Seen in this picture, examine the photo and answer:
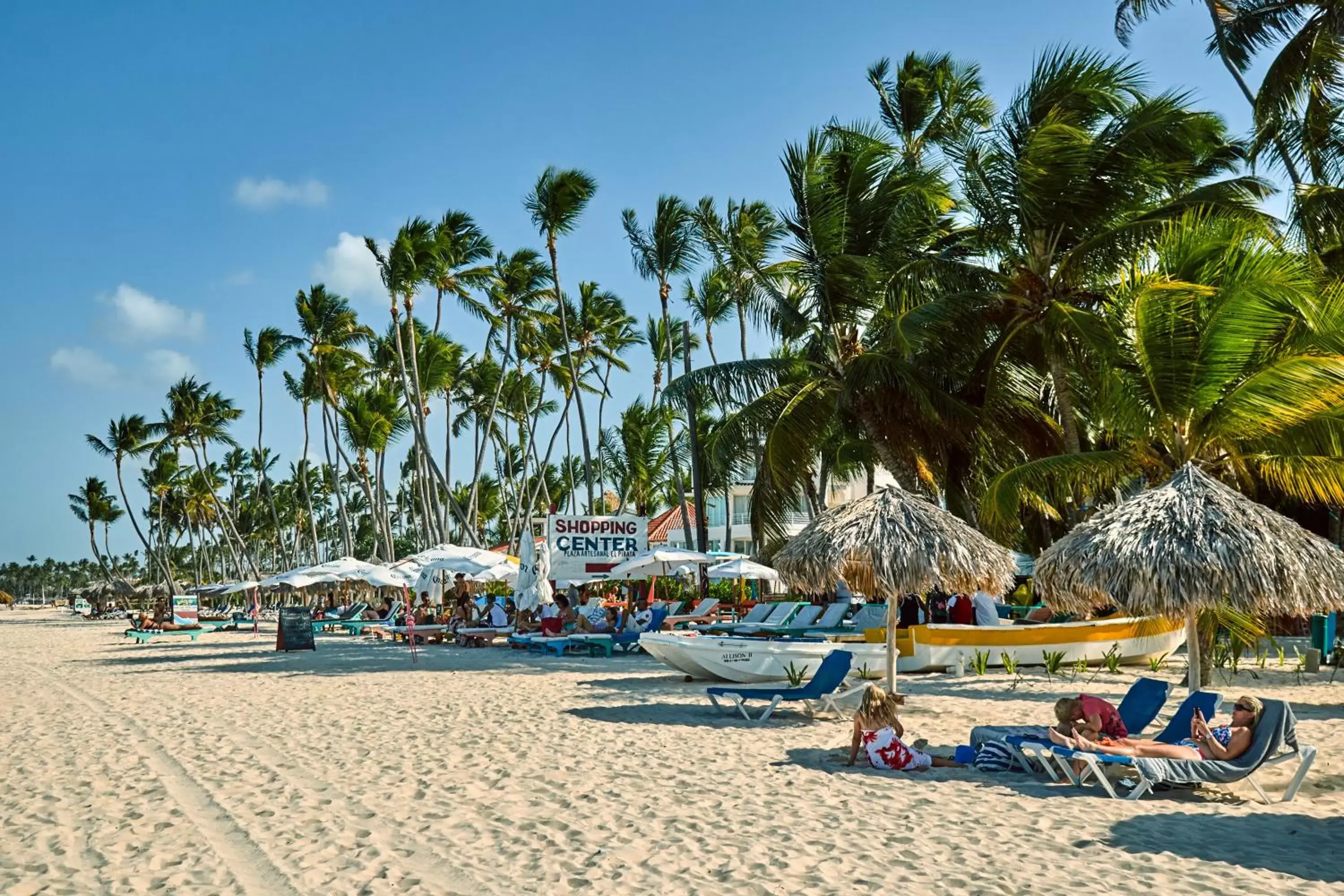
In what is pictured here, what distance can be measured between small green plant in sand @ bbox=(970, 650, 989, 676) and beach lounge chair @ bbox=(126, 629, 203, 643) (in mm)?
21028

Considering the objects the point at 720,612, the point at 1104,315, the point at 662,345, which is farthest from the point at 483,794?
the point at 662,345

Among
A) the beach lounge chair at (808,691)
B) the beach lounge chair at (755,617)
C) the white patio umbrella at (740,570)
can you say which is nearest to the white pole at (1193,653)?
the beach lounge chair at (808,691)

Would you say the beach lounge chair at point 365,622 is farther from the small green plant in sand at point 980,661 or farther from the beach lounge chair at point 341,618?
the small green plant in sand at point 980,661

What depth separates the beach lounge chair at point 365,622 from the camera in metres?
28.0

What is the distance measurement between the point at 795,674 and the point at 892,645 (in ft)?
3.72

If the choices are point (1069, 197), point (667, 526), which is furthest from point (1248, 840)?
point (667, 526)

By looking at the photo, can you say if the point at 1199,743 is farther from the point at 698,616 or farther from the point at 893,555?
the point at 698,616

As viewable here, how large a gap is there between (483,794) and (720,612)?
20276 mm

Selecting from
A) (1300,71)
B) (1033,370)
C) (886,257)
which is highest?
(1300,71)

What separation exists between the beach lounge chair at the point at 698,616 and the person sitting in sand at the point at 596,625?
1009 mm

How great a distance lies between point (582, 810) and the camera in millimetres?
6895

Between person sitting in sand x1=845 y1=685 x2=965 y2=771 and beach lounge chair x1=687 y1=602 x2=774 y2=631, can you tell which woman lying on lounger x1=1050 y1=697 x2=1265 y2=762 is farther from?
beach lounge chair x1=687 y1=602 x2=774 y2=631

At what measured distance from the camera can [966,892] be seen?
508cm

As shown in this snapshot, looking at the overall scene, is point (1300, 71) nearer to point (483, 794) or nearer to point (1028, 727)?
point (1028, 727)
